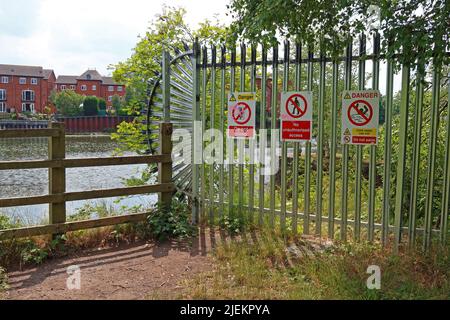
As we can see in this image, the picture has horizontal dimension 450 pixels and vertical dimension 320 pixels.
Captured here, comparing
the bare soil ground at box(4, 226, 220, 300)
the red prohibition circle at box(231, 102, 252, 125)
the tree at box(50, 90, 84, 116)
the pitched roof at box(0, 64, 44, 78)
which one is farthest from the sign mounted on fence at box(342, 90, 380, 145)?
the pitched roof at box(0, 64, 44, 78)

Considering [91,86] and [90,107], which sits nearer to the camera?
[90,107]

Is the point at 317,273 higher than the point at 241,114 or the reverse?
the reverse

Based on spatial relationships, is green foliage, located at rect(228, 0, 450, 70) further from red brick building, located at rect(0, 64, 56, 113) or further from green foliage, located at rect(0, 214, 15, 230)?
red brick building, located at rect(0, 64, 56, 113)

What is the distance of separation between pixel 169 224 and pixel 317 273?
2.32 m

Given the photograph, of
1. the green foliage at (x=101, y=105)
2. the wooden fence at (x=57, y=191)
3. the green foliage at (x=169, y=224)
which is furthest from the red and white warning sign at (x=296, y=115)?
the green foliage at (x=101, y=105)

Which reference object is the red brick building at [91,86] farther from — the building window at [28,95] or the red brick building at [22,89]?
the building window at [28,95]

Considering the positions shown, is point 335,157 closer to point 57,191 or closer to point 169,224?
point 169,224

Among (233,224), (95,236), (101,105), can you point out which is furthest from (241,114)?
(101,105)

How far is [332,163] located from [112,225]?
112 inches

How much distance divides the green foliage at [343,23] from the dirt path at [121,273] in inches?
98.5

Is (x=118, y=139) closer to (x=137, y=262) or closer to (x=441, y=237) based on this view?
(x=137, y=262)

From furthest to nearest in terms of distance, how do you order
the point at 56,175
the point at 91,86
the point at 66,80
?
the point at 66,80
the point at 91,86
the point at 56,175

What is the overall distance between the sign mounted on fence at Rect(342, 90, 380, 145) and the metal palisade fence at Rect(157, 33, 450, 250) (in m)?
0.09

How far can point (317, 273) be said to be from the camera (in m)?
4.18
